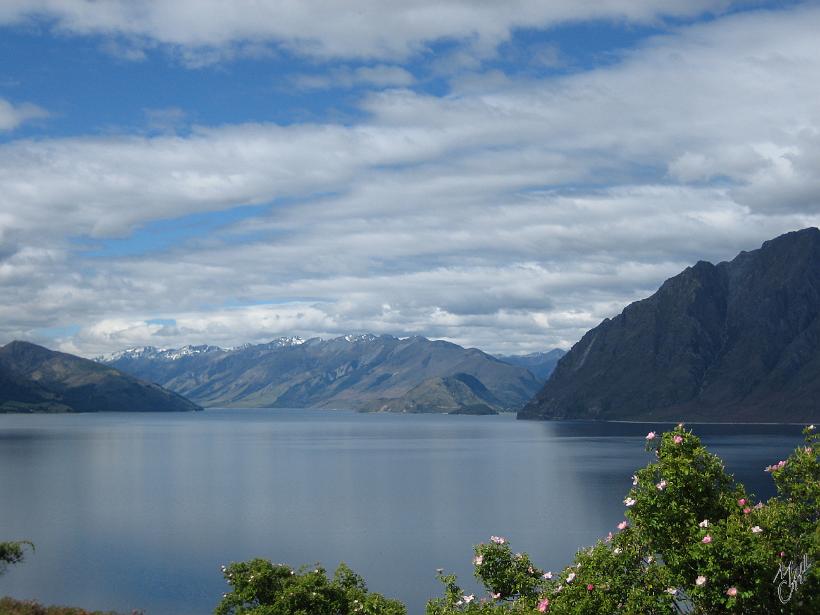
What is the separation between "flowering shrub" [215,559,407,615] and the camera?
166 feet

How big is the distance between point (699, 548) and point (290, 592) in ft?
101

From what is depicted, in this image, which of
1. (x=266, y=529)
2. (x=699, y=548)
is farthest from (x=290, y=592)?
(x=266, y=529)

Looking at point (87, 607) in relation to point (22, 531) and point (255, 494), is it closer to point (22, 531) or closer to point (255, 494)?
point (22, 531)

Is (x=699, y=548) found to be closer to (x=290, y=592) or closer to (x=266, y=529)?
(x=290, y=592)

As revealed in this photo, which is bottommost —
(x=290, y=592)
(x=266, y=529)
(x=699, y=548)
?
(x=266, y=529)

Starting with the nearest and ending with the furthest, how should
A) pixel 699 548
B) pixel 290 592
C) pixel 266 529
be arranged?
pixel 699 548 → pixel 290 592 → pixel 266 529

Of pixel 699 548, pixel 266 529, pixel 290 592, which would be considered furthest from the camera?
pixel 266 529

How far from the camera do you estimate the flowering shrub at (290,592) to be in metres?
50.6

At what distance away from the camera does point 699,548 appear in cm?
→ 2592

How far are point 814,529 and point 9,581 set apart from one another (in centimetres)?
9641

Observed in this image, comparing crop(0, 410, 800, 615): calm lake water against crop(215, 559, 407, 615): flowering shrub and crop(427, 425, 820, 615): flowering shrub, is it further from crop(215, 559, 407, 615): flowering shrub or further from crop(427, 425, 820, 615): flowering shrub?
crop(427, 425, 820, 615): flowering shrub

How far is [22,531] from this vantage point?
131750 mm

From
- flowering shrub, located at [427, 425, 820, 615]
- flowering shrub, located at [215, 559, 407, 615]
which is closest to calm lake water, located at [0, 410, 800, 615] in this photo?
flowering shrub, located at [215, 559, 407, 615]

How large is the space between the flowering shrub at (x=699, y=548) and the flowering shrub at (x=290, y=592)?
19409 mm
